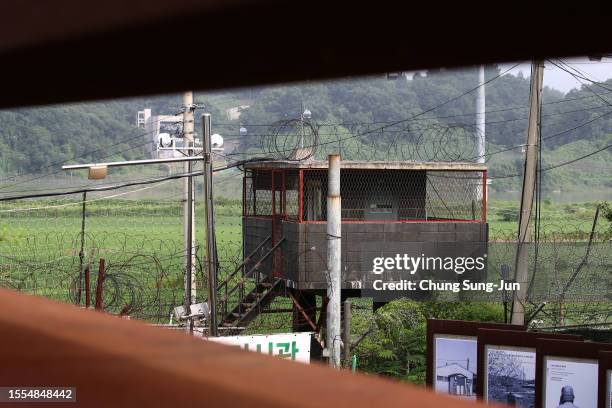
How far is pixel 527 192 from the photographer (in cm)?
1538

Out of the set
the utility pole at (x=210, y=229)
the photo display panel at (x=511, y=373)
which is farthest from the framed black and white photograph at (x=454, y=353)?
the utility pole at (x=210, y=229)

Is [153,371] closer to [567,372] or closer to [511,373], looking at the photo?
[567,372]

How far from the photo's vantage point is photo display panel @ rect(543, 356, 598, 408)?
8641 mm

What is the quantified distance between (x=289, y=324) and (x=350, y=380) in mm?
21195

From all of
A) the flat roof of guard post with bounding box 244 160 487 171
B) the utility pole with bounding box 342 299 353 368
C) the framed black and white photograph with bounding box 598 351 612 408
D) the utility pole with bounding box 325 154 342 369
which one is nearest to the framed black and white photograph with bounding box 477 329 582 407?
the framed black and white photograph with bounding box 598 351 612 408

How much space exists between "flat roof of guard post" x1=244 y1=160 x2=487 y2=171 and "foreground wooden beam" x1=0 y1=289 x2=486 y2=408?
58.0ft

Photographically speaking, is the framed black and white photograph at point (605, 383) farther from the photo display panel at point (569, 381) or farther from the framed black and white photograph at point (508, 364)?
the framed black and white photograph at point (508, 364)

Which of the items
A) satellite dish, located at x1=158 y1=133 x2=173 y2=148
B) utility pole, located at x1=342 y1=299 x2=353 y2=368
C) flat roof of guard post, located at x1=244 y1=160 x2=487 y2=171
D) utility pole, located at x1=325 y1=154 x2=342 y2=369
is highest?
satellite dish, located at x1=158 y1=133 x2=173 y2=148

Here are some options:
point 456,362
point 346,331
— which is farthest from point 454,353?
point 346,331

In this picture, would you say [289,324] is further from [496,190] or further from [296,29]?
[496,190]

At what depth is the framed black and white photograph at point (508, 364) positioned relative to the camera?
370 inches

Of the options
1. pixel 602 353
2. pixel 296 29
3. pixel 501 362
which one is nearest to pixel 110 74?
pixel 296 29

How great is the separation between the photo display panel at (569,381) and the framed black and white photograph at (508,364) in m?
0.40

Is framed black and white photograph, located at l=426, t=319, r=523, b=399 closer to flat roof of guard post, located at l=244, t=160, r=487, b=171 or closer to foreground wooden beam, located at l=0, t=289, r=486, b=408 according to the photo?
flat roof of guard post, located at l=244, t=160, r=487, b=171
